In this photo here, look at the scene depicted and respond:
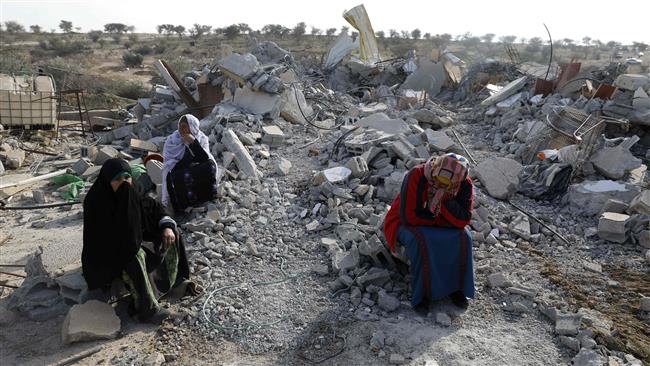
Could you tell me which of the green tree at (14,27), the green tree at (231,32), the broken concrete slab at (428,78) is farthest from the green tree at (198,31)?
the broken concrete slab at (428,78)

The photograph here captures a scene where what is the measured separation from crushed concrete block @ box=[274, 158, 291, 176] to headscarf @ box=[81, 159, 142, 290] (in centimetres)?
326

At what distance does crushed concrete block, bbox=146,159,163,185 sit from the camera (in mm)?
5988

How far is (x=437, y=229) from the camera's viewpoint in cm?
372

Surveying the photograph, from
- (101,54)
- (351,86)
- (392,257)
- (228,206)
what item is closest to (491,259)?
(392,257)

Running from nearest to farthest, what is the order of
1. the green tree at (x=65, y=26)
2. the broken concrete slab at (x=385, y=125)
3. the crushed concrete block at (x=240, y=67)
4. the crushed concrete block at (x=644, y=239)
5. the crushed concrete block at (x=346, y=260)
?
the crushed concrete block at (x=346, y=260)
the crushed concrete block at (x=644, y=239)
the broken concrete slab at (x=385, y=125)
the crushed concrete block at (x=240, y=67)
the green tree at (x=65, y=26)

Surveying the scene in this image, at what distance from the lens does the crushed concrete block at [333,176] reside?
5938mm

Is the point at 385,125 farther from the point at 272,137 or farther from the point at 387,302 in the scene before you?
the point at 387,302

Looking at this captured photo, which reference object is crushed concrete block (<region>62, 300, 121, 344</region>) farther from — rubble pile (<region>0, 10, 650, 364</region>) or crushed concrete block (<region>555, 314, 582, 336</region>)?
crushed concrete block (<region>555, 314, 582, 336</region>)

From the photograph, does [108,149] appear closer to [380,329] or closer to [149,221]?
[149,221]

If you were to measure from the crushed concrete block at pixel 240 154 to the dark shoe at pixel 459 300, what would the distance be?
3326mm

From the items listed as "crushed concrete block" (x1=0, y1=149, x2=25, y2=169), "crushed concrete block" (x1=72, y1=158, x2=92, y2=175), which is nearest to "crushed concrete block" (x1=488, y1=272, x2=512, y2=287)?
"crushed concrete block" (x1=72, y1=158, x2=92, y2=175)

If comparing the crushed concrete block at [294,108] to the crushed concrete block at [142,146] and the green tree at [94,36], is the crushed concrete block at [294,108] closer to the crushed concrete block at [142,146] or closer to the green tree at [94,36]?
the crushed concrete block at [142,146]

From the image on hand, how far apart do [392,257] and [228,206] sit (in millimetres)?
2121

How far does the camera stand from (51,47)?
100 feet
